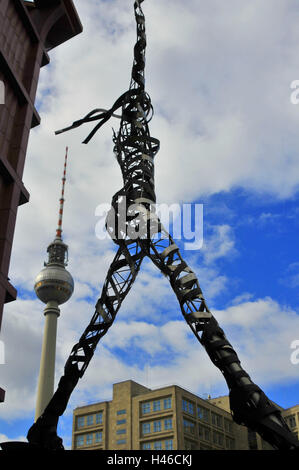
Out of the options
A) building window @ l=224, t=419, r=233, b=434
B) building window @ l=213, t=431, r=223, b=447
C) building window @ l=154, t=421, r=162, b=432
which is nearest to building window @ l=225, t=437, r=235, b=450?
building window @ l=224, t=419, r=233, b=434

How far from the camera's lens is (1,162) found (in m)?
17.8

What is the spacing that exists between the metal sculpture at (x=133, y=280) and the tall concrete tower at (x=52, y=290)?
73.2 m

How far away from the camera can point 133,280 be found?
18500 millimetres

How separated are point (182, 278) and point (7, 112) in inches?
365

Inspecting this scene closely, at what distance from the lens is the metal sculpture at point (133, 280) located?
14035 millimetres

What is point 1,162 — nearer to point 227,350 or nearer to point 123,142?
point 123,142

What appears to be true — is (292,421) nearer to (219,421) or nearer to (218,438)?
(219,421)

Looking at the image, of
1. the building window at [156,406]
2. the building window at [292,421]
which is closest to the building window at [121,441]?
the building window at [156,406]

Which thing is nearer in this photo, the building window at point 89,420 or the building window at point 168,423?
the building window at point 168,423

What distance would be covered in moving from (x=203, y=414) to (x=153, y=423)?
822 centimetres

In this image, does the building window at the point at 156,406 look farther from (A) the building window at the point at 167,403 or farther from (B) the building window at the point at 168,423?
(B) the building window at the point at 168,423

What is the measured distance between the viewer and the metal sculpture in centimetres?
1404

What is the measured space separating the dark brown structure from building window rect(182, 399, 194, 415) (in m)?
58.2
